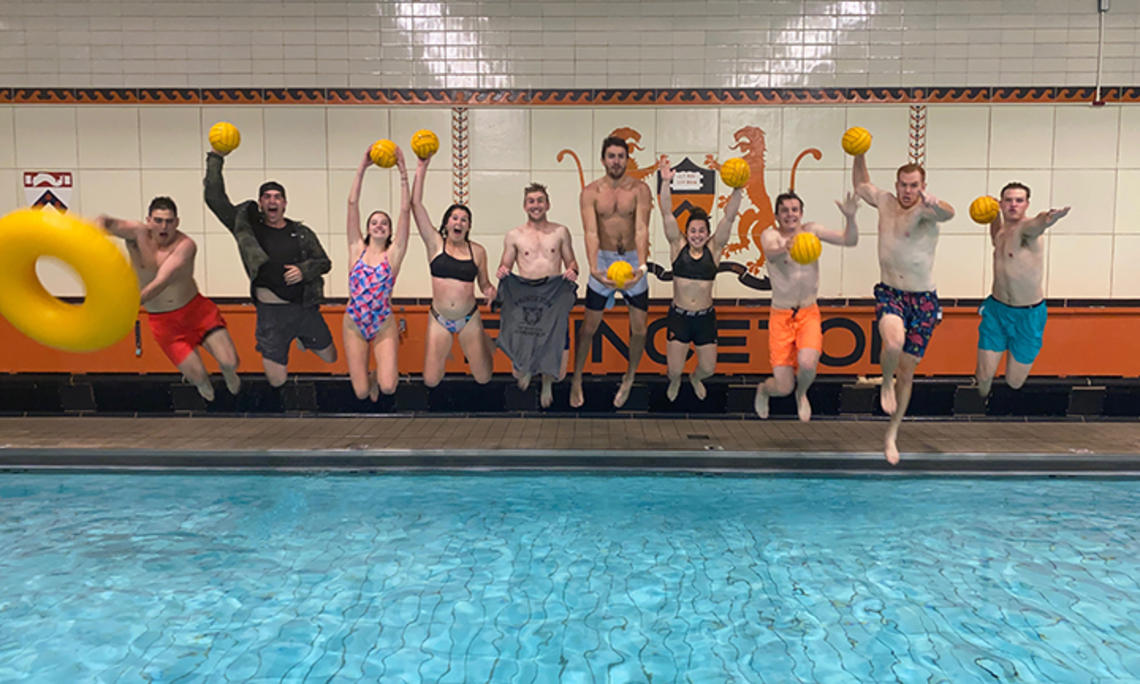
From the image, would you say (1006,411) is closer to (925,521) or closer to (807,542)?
(925,521)

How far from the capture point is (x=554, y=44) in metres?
6.62

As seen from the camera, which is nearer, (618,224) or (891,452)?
(891,452)

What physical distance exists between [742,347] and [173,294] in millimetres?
4246

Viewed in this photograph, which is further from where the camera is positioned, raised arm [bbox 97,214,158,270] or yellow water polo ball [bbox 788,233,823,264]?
raised arm [bbox 97,214,158,270]

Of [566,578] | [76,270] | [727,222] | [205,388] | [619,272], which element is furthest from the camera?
[205,388]

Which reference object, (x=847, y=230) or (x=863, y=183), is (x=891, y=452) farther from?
(x=863, y=183)

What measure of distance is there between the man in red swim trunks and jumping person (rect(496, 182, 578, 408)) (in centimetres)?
184

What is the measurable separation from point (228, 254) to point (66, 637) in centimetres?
421

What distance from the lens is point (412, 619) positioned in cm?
335

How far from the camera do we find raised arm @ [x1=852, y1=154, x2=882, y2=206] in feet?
16.3

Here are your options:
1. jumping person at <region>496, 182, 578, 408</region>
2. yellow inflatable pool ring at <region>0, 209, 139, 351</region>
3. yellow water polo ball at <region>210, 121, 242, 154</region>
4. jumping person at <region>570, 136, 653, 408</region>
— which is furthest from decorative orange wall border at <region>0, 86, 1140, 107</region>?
yellow inflatable pool ring at <region>0, 209, 139, 351</region>

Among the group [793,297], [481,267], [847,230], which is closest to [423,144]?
[481,267]

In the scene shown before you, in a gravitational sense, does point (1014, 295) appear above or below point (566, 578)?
above

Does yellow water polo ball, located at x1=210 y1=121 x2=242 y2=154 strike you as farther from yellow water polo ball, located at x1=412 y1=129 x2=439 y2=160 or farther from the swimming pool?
the swimming pool
